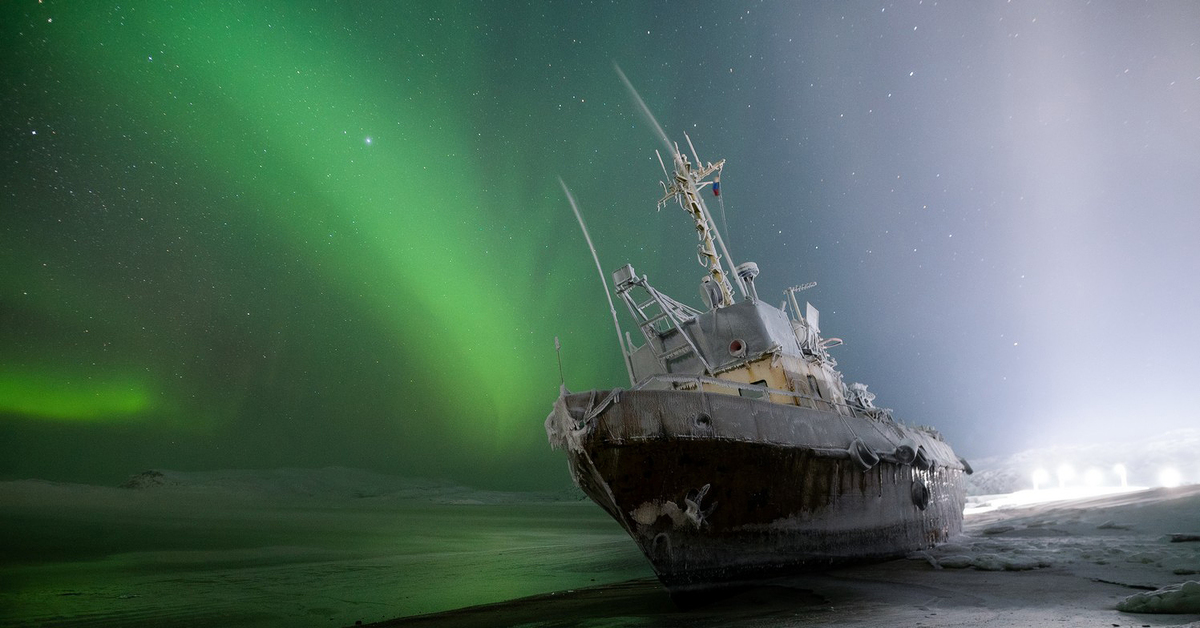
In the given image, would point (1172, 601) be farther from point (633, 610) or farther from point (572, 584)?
point (572, 584)

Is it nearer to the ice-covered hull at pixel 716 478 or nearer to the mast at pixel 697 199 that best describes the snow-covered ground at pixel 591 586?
the ice-covered hull at pixel 716 478

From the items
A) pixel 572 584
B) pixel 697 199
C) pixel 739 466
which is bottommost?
pixel 572 584

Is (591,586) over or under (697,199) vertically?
under

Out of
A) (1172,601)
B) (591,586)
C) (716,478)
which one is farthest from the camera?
(591,586)

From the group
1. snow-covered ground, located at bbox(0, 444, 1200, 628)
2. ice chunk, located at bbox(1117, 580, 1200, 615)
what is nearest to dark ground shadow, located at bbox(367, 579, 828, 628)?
snow-covered ground, located at bbox(0, 444, 1200, 628)

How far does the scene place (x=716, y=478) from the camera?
A: 35.6 feet

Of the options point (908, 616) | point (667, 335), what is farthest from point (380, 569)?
point (908, 616)

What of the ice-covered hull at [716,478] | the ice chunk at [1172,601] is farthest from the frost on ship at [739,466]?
the ice chunk at [1172,601]

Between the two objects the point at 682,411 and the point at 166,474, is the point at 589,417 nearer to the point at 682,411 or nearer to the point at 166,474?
the point at 682,411

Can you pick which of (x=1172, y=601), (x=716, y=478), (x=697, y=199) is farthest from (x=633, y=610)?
(x=697, y=199)

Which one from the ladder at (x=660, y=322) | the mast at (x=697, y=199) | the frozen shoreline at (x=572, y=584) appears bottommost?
the frozen shoreline at (x=572, y=584)

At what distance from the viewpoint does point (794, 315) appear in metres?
19.3

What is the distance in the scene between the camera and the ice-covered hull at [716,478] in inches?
415

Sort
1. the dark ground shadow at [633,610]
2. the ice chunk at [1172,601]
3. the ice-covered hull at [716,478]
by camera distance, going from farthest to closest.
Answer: the ice-covered hull at [716,478] < the dark ground shadow at [633,610] < the ice chunk at [1172,601]
